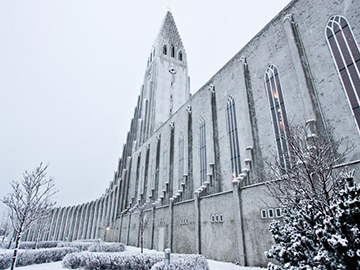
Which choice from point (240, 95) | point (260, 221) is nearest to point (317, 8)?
point (240, 95)

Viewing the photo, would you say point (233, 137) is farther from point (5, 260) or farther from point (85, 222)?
point (85, 222)

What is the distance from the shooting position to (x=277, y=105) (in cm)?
1459

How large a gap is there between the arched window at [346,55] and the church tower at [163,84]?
3330cm

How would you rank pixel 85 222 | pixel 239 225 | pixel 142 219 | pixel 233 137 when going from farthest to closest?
pixel 85 222 → pixel 142 219 → pixel 233 137 → pixel 239 225

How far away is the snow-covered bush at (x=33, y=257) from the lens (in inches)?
496

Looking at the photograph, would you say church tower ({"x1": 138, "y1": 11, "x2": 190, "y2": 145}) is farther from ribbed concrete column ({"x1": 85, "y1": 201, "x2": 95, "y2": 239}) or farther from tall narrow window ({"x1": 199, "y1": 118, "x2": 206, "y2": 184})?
ribbed concrete column ({"x1": 85, "y1": 201, "x2": 95, "y2": 239})

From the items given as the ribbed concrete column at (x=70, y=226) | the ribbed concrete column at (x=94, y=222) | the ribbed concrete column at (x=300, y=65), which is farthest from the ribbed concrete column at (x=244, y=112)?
the ribbed concrete column at (x=70, y=226)

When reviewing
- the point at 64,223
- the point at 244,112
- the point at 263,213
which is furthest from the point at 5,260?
the point at 64,223

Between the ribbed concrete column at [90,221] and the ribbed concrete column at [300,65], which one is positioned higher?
the ribbed concrete column at [300,65]

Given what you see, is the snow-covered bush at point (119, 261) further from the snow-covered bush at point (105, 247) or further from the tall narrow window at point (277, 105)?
the tall narrow window at point (277, 105)

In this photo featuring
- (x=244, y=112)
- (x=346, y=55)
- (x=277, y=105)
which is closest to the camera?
(x=346, y=55)

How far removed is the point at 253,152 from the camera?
14.7 meters

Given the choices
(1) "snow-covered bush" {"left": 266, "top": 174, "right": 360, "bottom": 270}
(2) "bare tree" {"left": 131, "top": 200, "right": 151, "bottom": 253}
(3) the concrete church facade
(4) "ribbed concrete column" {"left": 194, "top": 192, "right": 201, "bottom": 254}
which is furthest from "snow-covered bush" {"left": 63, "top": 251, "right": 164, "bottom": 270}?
(2) "bare tree" {"left": 131, "top": 200, "right": 151, "bottom": 253}

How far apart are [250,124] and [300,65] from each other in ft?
15.8
